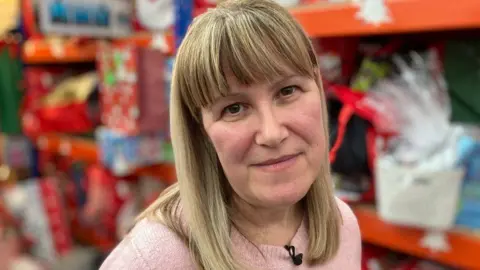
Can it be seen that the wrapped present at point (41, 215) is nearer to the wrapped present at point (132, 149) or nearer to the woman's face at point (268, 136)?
the wrapped present at point (132, 149)

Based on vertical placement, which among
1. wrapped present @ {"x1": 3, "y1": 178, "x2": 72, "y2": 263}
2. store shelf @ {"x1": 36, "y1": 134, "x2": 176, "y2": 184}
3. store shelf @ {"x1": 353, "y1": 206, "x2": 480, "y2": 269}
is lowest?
wrapped present @ {"x1": 3, "y1": 178, "x2": 72, "y2": 263}

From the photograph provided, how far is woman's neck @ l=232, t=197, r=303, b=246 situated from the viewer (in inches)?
29.4

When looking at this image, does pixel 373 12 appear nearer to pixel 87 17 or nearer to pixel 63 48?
pixel 87 17

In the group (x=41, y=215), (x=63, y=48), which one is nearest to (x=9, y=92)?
(x=63, y=48)

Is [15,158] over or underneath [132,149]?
underneath

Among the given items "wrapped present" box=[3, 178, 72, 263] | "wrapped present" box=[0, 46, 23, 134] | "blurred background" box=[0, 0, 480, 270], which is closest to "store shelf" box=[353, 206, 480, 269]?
"blurred background" box=[0, 0, 480, 270]

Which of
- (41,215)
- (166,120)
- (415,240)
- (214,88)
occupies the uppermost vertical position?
(214,88)

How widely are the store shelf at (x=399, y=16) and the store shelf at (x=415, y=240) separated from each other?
441mm

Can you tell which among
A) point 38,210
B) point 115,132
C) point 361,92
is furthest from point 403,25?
point 38,210

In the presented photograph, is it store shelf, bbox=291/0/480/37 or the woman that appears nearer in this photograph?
the woman

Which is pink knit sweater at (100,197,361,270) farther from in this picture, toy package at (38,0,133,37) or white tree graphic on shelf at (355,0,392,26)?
toy package at (38,0,133,37)

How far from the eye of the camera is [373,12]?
3.53 feet

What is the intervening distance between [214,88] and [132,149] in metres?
1.07

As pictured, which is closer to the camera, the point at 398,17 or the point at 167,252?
the point at 167,252
